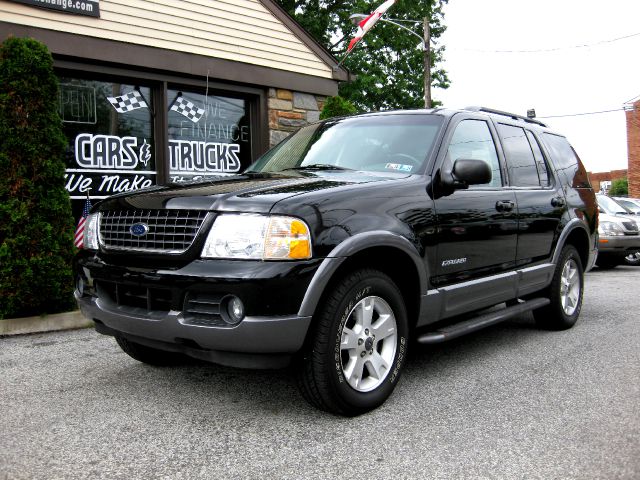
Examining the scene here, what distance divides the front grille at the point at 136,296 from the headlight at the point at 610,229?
9862 millimetres

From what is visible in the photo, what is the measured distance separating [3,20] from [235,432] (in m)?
6.05

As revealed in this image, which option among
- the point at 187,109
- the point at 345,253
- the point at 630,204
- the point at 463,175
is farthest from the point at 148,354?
the point at 630,204

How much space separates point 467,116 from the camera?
4473 millimetres

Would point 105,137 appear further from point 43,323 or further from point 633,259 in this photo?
point 633,259

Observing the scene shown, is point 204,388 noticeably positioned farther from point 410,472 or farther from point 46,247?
point 46,247

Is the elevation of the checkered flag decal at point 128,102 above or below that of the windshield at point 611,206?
above

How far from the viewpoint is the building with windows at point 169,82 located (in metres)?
7.61

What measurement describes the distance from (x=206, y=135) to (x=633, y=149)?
115 feet

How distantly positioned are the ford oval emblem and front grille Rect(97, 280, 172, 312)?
28 cm

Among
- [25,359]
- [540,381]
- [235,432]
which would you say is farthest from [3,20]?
[540,381]

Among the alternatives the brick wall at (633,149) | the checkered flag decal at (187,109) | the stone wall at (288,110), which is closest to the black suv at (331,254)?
the checkered flag decal at (187,109)

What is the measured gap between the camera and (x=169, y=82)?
8586 millimetres

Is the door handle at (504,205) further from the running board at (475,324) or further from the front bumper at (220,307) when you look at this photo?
the front bumper at (220,307)

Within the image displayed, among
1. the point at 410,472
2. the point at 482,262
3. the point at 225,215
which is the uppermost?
Result: the point at 225,215
